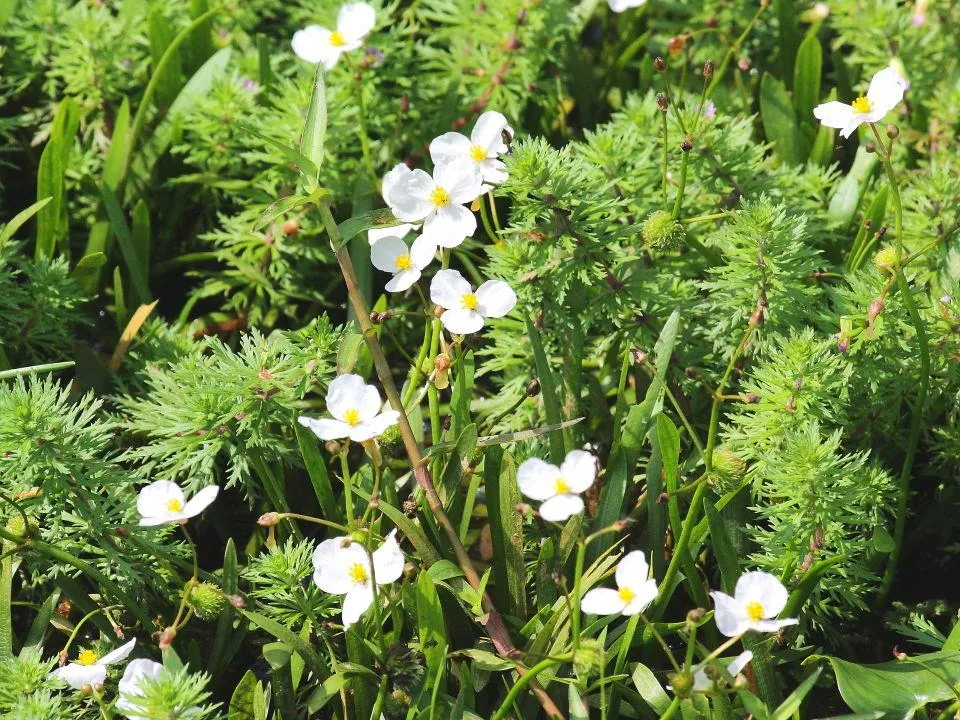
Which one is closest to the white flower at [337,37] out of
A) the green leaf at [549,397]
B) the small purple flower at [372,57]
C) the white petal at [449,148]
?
the small purple flower at [372,57]

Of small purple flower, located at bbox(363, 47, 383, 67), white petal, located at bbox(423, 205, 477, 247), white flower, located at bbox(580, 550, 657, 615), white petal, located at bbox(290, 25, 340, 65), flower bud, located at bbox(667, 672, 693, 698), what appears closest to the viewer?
flower bud, located at bbox(667, 672, 693, 698)

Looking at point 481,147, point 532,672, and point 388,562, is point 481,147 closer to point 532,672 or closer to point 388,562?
point 388,562

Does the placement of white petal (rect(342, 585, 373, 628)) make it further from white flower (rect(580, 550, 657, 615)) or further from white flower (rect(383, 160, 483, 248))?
white flower (rect(383, 160, 483, 248))

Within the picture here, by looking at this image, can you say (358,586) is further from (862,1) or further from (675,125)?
(862,1)

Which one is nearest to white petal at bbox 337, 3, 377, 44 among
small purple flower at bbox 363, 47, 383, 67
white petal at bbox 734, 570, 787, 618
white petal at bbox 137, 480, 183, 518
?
small purple flower at bbox 363, 47, 383, 67

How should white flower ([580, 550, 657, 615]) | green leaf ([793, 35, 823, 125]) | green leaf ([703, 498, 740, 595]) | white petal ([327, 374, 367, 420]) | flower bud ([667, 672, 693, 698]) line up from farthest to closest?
1. green leaf ([793, 35, 823, 125])
2. green leaf ([703, 498, 740, 595])
3. white petal ([327, 374, 367, 420])
4. white flower ([580, 550, 657, 615])
5. flower bud ([667, 672, 693, 698])

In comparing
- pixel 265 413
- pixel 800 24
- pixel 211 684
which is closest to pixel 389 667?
pixel 211 684

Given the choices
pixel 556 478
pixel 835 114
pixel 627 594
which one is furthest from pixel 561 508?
pixel 835 114
